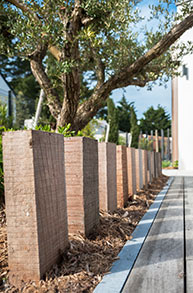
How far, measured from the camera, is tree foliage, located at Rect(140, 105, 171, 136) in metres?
37.0

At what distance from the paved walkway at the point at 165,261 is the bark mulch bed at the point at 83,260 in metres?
0.17

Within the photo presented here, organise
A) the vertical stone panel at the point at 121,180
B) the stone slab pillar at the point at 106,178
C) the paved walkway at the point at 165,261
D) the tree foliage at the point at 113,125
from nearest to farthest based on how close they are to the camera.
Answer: the paved walkway at the point at 165,261 < the stone slab pillar at the point at 106,178 < the vertical stone panel at the point at 121,180 < the tree foliage at the point at 113,125

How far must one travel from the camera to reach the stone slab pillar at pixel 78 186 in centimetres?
192

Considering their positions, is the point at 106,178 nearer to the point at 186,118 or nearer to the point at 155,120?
the point at 186,118

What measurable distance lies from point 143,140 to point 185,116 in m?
3.95

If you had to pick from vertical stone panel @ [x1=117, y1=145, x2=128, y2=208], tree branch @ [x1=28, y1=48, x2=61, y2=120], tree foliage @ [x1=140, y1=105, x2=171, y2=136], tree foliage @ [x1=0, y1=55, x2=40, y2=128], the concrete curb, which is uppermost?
tree foliage @ [x1=0, y1=55, x2=40, y2=128]

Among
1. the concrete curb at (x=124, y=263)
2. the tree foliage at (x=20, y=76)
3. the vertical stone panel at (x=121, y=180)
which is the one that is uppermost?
the tree foliage at (x=20, y=76)

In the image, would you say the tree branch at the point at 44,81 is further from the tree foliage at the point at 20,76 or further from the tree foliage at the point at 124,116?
the tree foliage at the point at 124,116

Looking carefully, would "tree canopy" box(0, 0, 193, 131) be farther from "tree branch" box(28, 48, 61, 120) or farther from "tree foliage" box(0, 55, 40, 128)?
"tree foliage" box(0, 55, 40, 128)

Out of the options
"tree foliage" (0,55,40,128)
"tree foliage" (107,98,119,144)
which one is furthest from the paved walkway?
"tree foliage" (0,55,40,128)

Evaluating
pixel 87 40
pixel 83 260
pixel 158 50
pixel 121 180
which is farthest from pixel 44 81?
pixel 83 260

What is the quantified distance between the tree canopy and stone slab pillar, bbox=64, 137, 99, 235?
6.07 feet

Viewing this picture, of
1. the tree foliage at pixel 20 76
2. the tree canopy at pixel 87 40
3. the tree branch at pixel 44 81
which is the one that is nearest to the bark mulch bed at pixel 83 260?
the tree canopy at pixel 87 40

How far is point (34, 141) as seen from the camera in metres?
1.35
